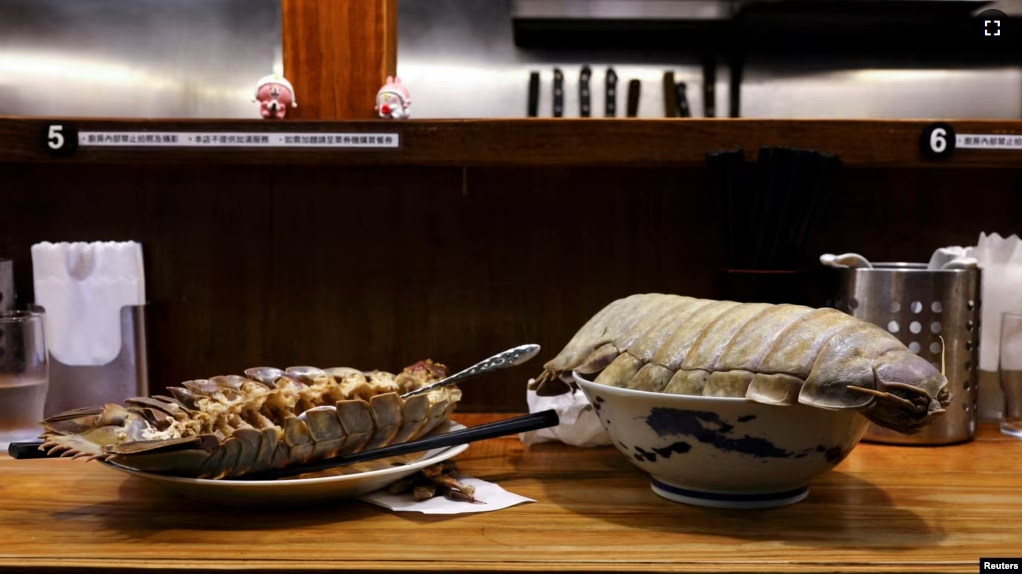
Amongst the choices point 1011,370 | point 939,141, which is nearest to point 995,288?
point 1011,370

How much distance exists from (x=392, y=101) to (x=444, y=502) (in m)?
0.67

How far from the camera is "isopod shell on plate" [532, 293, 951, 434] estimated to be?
79cm

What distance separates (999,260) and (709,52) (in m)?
2.30

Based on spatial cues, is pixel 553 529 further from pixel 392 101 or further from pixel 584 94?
pixel 584 94

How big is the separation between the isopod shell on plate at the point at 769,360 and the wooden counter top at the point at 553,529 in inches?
5.0

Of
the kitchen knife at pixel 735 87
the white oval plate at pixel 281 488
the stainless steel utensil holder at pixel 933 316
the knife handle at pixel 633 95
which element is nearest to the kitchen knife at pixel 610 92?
the knife handle at pixel 633 95

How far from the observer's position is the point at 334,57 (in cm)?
140

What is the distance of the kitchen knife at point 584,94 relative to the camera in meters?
3.38

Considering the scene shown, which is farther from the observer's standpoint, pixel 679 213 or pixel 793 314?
pixel 679 213

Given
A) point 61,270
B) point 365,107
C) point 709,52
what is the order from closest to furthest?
1. point 61,270
2. point 365,107
3. point 709,52

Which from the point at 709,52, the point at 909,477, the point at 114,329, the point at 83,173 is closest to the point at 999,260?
the point at 909,477

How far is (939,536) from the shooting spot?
2.75 feet

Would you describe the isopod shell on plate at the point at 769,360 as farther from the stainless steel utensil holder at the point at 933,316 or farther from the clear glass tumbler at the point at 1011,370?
the clear glass tumbler at the point at 1011,370

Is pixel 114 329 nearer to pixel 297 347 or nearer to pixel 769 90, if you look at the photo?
pixel 297 347
